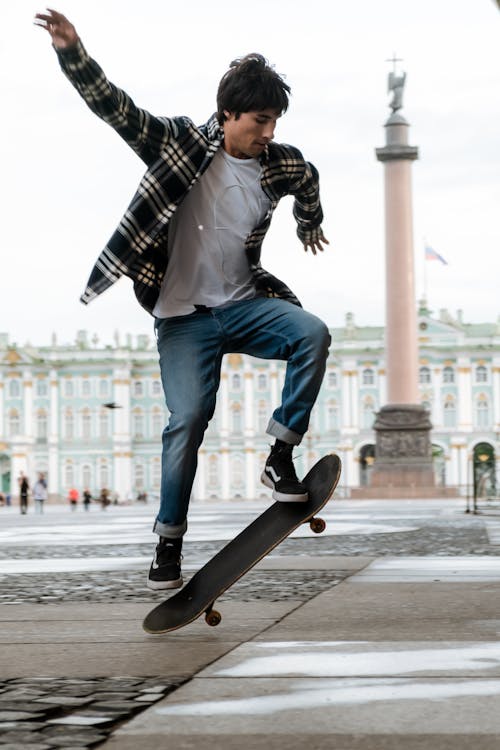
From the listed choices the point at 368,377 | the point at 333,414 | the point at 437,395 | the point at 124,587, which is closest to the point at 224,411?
the point at 333,414

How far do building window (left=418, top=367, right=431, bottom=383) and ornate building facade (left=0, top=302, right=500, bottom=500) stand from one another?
2.9 inches

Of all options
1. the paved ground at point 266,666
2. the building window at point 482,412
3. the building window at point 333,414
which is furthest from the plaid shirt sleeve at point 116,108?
the building window at point 333,414

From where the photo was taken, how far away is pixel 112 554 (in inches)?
340

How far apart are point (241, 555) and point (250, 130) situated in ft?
4.19

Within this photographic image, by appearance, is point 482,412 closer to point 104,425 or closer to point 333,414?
point 333,414

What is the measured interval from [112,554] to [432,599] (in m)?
4.15

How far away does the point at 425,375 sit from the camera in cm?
9231

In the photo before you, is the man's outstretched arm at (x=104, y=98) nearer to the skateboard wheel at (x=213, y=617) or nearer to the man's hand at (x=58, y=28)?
the man's hand at (x=58, y=28)

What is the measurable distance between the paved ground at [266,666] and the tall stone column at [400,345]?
3992 cm

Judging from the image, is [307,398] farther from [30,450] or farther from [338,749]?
[30,450]

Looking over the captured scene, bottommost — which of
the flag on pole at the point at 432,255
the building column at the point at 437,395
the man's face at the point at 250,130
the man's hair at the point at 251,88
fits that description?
the man's face at the point at 250,130

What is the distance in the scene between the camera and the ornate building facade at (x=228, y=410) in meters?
90.9

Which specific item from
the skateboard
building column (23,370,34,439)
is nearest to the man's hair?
the skateboard

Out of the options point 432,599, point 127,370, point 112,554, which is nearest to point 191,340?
point 432,599
